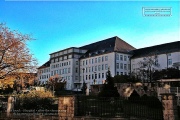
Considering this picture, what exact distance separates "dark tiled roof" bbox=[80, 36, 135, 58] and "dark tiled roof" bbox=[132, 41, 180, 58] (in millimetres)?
4675

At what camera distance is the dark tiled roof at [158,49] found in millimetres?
71375

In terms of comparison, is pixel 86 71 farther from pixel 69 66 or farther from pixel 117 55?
pixel 117 55

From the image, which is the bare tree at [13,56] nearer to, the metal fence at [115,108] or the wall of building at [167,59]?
the metal fence at [115,108]

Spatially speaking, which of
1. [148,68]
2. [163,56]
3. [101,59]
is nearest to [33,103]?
A: [148,68]

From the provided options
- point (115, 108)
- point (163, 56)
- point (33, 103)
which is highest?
point (163, 56)

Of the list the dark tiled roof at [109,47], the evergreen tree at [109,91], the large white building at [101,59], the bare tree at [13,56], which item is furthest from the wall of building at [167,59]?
the bare tree at [13,56]

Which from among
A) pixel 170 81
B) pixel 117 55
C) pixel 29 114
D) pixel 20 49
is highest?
pixel 117 55

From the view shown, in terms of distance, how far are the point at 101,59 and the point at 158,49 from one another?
19.7 m

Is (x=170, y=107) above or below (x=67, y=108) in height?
above

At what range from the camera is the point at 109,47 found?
87938 millimetres

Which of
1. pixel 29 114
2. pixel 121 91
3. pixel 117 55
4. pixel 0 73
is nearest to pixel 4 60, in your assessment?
pixel 0 73

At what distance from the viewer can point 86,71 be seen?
94750mm

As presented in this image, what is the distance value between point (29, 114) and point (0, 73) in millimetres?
10361

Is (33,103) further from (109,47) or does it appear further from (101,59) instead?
(109,47)
